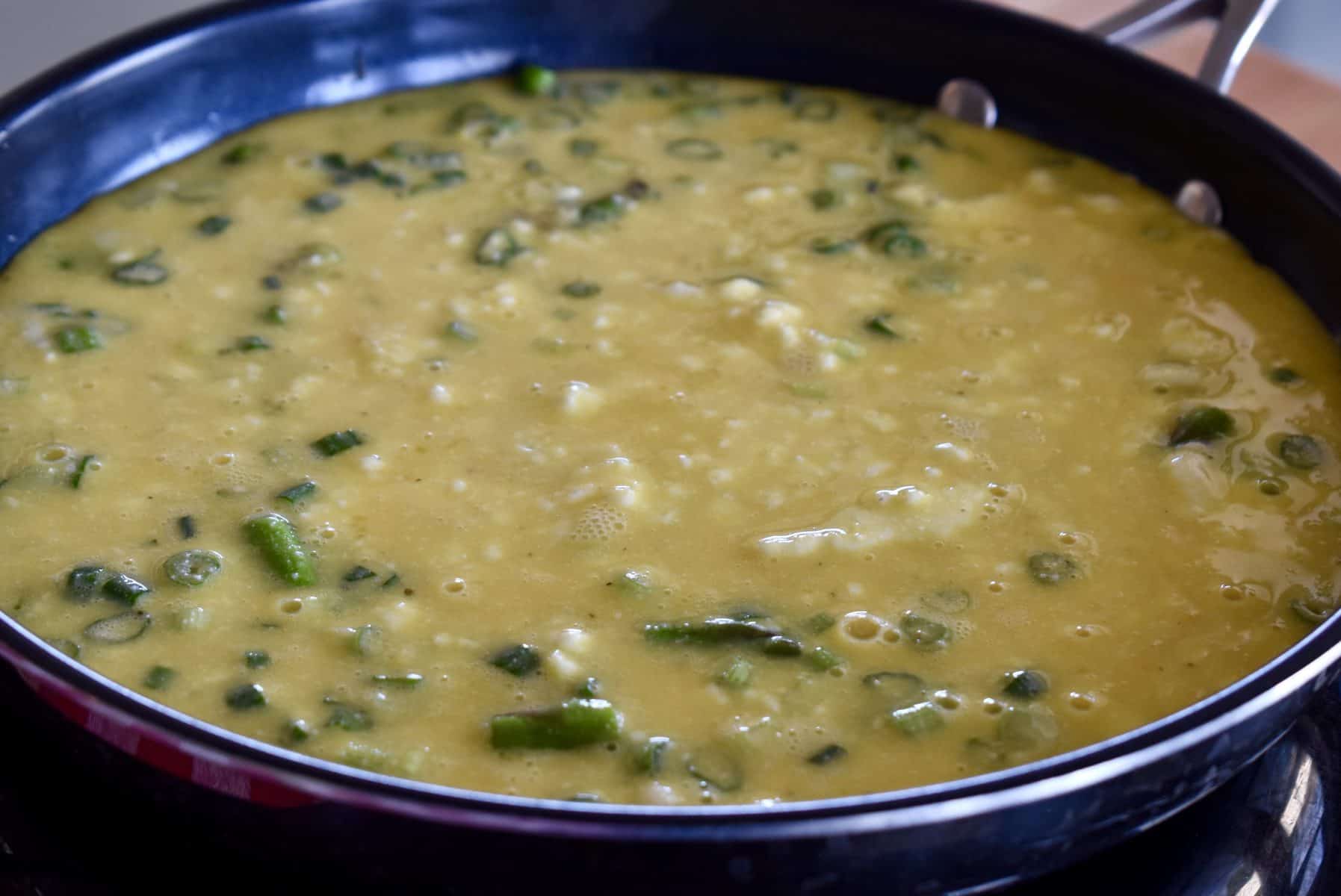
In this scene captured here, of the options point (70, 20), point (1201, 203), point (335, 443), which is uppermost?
point (1201, 203)

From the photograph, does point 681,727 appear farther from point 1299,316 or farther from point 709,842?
point 1299,316

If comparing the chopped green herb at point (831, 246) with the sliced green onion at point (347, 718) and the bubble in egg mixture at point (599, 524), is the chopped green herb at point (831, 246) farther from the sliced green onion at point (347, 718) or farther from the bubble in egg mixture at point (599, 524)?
the sliced green onion at point (347, 718)

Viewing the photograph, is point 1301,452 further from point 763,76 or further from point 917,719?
point 763,76

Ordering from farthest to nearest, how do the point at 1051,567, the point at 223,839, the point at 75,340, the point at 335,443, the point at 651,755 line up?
1. the point at 75,340
2. the point at 335,443
3. the point at 1051,567
4. the point at 651,755
5. the point at 223,839

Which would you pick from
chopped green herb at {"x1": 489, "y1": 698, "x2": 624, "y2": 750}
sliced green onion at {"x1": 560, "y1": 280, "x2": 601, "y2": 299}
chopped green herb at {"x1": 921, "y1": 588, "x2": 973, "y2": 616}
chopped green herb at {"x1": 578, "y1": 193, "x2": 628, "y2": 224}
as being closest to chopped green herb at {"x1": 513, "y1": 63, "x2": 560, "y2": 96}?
chopped green herb at {"x1": 578, "y1": 193, "x2": 628, "y2": 224}

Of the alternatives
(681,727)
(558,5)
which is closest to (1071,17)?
(558,5)

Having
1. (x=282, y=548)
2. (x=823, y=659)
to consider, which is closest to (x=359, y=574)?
(x=282, y=548)

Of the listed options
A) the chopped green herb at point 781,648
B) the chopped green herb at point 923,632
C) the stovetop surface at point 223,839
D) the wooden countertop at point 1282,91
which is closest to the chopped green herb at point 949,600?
the chopped green herb at point 923,632
